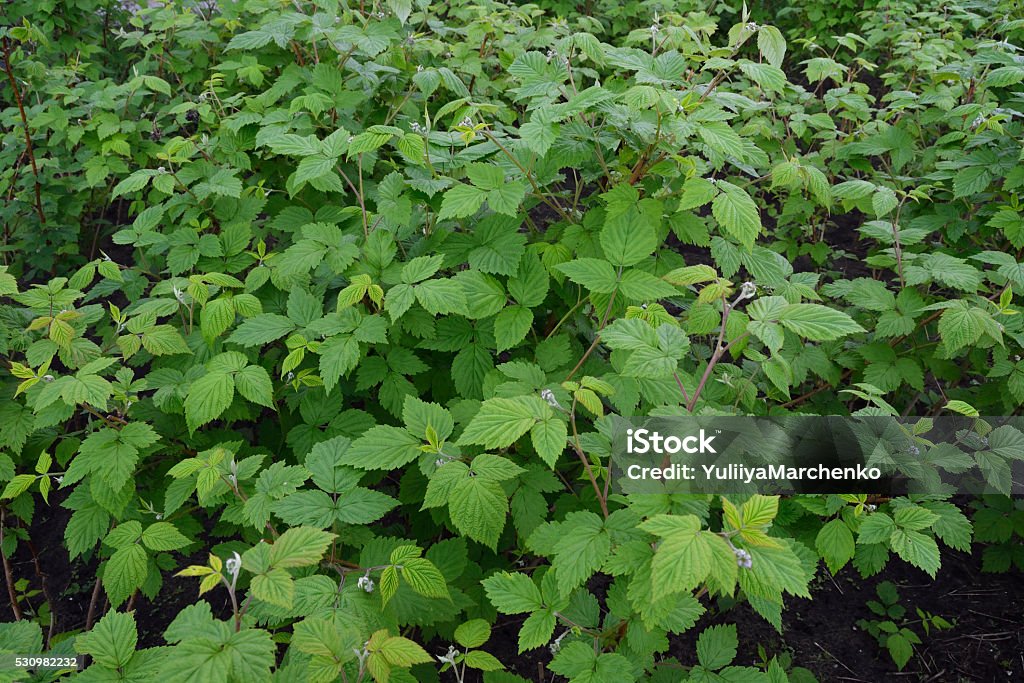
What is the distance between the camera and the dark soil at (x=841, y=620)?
2.51 m

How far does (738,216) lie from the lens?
175 centimetres

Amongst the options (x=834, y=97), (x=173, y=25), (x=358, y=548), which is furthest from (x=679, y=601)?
(x=173, y=25)

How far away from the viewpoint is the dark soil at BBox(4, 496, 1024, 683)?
2512 millimetres

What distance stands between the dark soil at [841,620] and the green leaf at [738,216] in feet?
4.94

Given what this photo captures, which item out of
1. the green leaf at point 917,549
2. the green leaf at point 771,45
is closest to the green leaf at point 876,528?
the green leaf at point 917,549

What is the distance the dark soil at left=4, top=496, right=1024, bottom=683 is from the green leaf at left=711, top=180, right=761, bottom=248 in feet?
4.94

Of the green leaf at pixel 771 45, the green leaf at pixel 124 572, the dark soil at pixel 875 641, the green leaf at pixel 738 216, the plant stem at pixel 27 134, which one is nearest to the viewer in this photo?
the green leaf at pixel 124 572

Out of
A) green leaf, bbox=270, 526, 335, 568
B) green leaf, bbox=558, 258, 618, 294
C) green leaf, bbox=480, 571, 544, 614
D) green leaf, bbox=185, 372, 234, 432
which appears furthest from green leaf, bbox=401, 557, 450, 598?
green leaf, bbox=558, 258, 618, 294

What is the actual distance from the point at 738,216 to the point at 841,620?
1.97 m

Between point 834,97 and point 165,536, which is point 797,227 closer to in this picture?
point 834,97

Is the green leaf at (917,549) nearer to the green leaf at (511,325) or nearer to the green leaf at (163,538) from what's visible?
the green leaf at (511,325)

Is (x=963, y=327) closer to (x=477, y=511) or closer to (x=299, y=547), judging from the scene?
(x=477, y=511)

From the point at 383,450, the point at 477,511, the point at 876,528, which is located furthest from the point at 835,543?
the point at 383,450

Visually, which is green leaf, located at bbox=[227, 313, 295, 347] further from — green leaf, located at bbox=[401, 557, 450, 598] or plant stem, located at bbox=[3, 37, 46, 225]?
plant stem, located at bbox=[3, 37, 46, 225]
